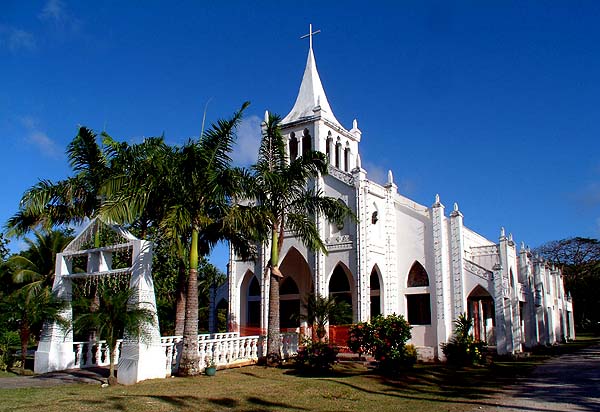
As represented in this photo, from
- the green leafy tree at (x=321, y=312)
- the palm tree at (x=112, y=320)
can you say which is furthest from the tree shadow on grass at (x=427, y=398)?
the green leafy tree at (x=321, y=312)

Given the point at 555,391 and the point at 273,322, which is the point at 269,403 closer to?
the point at 273,322

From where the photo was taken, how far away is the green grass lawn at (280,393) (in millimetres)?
12453

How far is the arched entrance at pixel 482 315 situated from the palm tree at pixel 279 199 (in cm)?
1345

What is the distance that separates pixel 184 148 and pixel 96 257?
15.4ft

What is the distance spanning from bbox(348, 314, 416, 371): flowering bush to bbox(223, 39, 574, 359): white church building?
5.50 m

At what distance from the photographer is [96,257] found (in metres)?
18.8

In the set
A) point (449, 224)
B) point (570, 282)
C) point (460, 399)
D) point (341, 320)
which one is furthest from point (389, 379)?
point (570, 282)

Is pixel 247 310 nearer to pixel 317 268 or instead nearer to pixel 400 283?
pixel 317 268

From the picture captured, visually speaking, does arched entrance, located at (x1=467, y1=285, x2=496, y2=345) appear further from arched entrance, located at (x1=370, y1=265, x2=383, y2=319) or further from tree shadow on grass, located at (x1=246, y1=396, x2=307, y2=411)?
tree shadow on grass, located at (x1=246, y1=396, x2=307, y2=411)

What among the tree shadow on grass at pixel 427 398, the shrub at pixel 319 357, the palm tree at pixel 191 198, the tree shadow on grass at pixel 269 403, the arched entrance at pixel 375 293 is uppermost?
the palm tree at pixel 191 198

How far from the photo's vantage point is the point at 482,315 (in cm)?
3416

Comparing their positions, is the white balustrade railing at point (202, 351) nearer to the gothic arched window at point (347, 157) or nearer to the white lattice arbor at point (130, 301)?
the white lattice arbor at point (130, 301)

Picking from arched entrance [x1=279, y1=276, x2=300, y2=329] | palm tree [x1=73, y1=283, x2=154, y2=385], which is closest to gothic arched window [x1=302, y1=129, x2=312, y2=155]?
arched entrance [x1=279, y1=276, x2=300, y2=329]

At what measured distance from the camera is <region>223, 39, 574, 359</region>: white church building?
2612cm
